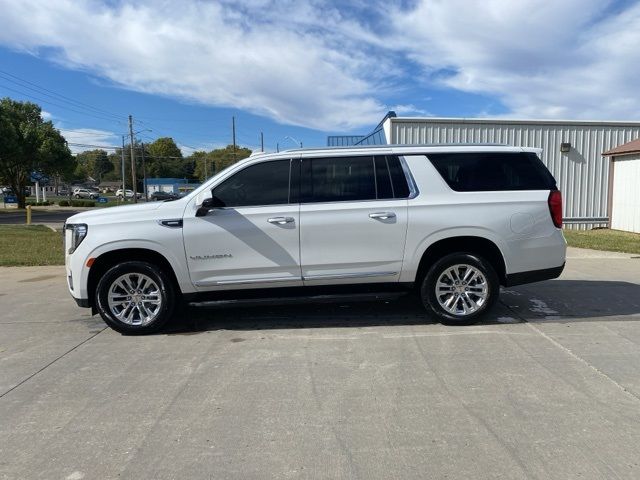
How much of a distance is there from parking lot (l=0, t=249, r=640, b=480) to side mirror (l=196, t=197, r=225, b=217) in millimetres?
1358

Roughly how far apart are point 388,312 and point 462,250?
127 cm

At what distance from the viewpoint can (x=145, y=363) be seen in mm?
4914

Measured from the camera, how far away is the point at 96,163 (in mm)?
156625

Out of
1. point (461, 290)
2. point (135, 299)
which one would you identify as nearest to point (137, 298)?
point (135, 299)

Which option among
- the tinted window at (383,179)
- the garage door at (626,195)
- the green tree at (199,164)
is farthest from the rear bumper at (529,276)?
the green tree at (199,164)

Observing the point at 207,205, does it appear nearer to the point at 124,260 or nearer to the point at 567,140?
the point at 124,260

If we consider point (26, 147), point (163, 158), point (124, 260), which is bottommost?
point (124, 260)

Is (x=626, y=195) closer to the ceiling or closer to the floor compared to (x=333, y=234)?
closer to the ceiling

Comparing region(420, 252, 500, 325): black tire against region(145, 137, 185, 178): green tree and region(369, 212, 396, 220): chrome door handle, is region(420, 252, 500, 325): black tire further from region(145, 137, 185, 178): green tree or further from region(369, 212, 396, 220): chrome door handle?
region(145, 137, 185, 178): green tree

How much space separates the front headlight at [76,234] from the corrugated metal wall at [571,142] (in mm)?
13361

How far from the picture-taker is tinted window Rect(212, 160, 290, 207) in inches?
225

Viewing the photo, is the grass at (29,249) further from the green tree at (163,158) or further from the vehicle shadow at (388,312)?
the green tree at (163,158)

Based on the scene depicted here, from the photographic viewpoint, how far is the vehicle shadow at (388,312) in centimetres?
616

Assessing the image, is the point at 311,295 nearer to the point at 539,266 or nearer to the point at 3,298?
the point at 539,266
